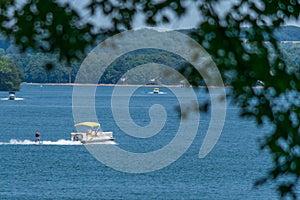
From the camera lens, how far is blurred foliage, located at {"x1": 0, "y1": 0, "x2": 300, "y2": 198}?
5348mm

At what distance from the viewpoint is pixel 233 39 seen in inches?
211

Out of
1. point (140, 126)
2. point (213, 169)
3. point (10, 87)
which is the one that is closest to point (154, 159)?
point (213, 169)

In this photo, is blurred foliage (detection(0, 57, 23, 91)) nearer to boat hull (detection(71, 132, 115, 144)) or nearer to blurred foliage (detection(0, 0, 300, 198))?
boat hull (detection(71, 132, 115, 144))

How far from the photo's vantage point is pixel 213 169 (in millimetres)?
57188

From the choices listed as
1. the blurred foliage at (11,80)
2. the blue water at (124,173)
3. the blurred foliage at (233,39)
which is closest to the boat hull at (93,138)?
the blue water at (124,173)

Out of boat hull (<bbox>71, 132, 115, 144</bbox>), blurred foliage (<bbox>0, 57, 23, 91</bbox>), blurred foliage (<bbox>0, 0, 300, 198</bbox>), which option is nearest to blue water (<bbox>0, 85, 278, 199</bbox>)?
boat hull (<bbox>71, 132, 115, 144</bbox>)

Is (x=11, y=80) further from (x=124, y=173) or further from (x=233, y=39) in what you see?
(x=233, y=39)

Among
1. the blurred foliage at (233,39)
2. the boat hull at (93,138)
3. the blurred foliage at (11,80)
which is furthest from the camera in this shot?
the blurred foliage at (11,80)

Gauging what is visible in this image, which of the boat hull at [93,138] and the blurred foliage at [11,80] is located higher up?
the boat hull at [93,138]

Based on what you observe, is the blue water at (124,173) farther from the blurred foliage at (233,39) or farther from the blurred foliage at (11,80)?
the blurred foliage at (11,80)

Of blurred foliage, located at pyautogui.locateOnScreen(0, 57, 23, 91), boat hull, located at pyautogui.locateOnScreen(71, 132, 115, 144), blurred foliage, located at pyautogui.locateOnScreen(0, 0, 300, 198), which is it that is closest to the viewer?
blurred foliage, located at pyautogui.locateOnScreen(0, 0, 300, 198)

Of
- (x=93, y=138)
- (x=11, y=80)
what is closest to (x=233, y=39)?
(x=93, y=138)

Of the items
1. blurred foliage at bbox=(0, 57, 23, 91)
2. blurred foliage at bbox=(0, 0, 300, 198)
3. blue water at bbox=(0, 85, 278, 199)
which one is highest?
blurred foliage at bbox=(0, 0, 300, 198)

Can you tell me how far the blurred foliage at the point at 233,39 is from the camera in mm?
5348
